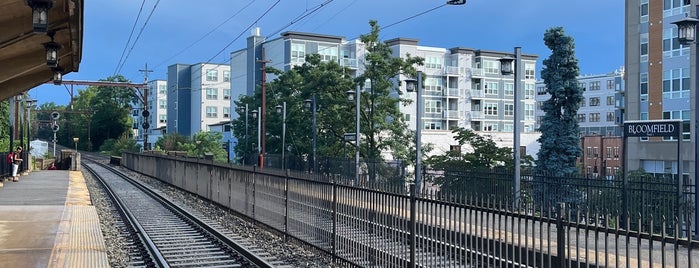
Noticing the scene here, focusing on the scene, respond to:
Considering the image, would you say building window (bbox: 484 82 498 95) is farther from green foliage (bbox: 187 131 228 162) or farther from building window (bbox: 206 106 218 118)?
building window (bbox: 206 106 218 118)

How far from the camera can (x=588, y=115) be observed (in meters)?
105

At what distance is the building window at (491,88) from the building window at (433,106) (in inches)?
287

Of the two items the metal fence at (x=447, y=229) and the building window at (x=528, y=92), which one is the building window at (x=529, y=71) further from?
the metal fence at (x=447, y=229)

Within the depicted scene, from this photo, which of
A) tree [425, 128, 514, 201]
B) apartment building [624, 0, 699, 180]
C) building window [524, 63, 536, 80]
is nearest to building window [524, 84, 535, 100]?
building window [524, 63, 536, 80]

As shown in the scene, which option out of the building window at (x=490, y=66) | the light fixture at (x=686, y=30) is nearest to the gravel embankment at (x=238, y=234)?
the light fixture at (x=686, y=30)

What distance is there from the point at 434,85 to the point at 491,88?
895 cm

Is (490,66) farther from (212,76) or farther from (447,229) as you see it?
(447,229)

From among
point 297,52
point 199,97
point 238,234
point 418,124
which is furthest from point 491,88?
point 238,234

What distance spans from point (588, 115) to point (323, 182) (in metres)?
102

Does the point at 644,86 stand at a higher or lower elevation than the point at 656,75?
lower

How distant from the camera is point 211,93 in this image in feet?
323

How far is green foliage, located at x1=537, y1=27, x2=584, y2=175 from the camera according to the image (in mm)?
25375

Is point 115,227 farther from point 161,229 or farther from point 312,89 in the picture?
point 312,89

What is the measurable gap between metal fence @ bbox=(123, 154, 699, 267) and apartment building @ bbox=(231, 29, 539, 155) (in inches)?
2176
